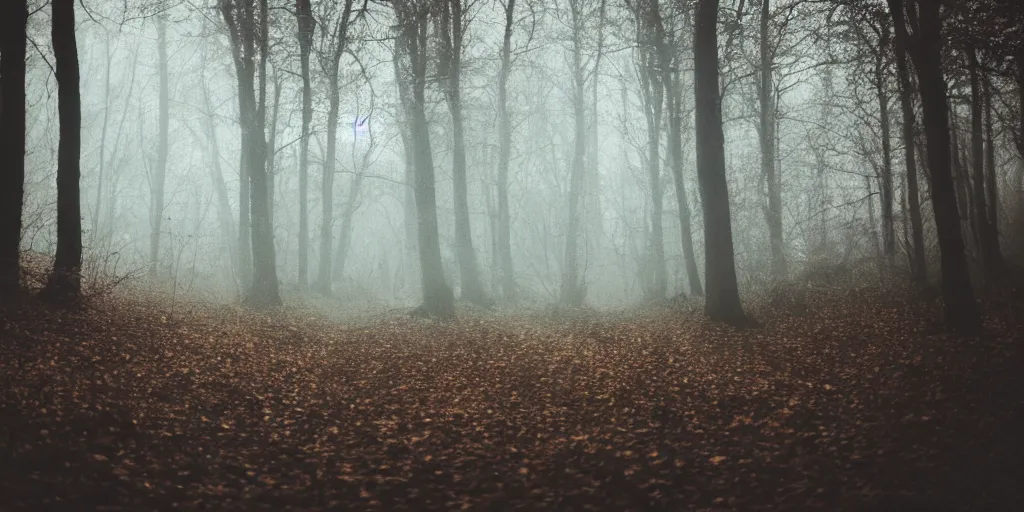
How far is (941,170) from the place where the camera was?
23.7ft

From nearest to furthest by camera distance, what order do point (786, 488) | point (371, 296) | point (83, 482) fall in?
1. point (83, 482)
2. point (786, 488)
3. point (371, 296)

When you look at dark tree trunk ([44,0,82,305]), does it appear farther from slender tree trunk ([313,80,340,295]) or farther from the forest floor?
slender tree trunk ([313,80,340,295])

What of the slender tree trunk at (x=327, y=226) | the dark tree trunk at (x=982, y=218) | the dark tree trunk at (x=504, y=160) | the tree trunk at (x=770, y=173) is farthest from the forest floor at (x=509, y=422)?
the slender tree trunk at (x=327, y=226)

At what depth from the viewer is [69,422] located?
433cm

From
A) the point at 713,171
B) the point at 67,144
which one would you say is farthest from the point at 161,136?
the point at 713,171

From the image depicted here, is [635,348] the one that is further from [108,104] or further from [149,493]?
[108,104]

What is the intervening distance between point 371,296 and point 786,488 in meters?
18.4

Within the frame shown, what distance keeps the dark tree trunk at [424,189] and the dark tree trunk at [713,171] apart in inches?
253

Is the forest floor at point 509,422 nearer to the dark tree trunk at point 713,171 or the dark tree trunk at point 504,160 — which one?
the dark tree trunk at point 713,171

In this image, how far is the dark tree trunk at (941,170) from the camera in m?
7.07

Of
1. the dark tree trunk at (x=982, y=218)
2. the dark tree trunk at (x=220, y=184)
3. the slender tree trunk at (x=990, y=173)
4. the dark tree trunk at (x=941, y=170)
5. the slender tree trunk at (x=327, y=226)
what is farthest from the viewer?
the dark tree trunk at (x=220, y=184)

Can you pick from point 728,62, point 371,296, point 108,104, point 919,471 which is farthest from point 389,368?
point 108,104

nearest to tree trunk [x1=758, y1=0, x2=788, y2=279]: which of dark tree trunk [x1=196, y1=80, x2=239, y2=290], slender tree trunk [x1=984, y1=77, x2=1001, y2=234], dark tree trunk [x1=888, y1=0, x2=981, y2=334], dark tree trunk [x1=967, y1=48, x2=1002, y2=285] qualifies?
slender tree trunk [x1=984, y1=77, x2=1001, y2=234]

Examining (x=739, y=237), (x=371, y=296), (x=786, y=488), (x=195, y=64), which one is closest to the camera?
(x=786, y=488)
